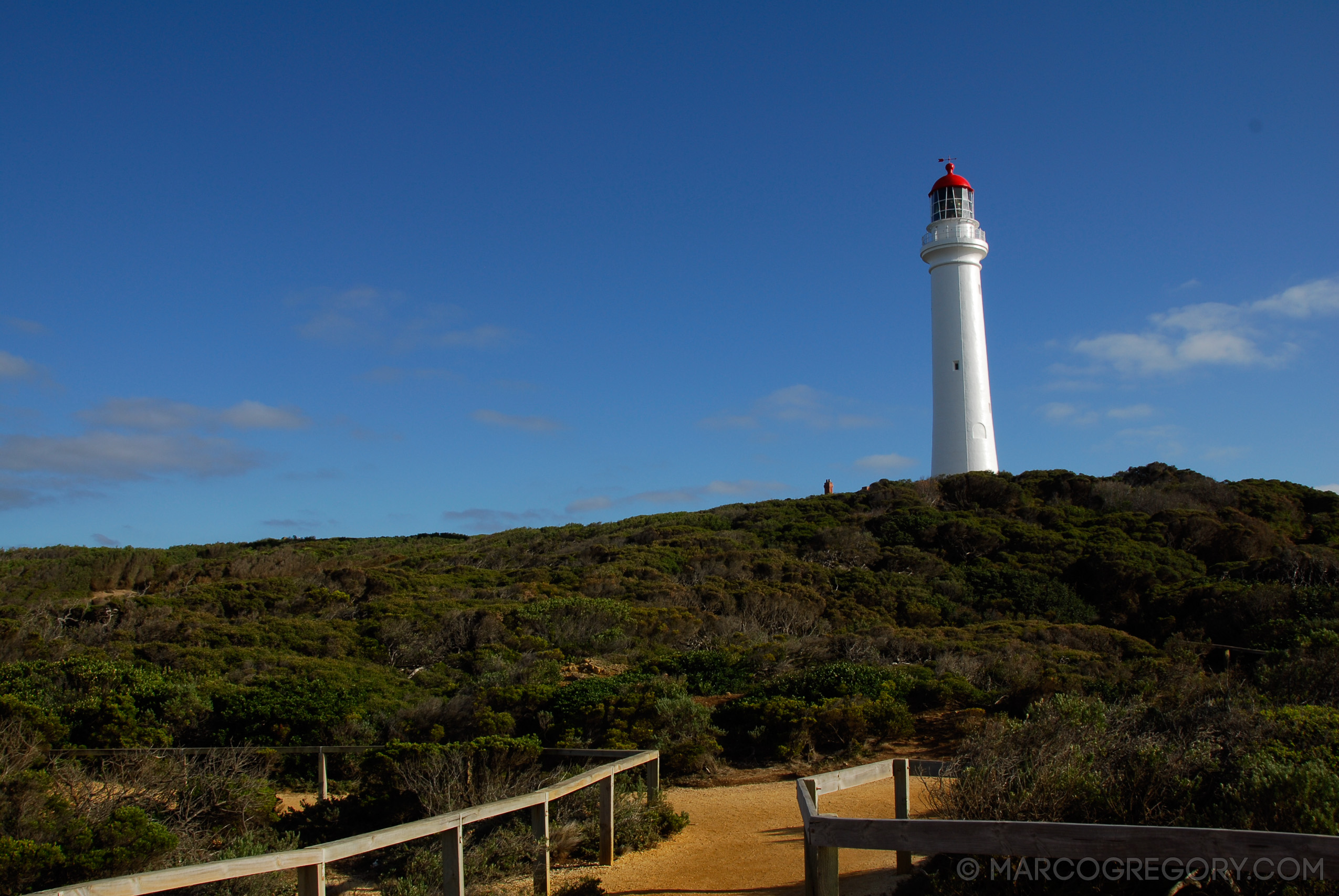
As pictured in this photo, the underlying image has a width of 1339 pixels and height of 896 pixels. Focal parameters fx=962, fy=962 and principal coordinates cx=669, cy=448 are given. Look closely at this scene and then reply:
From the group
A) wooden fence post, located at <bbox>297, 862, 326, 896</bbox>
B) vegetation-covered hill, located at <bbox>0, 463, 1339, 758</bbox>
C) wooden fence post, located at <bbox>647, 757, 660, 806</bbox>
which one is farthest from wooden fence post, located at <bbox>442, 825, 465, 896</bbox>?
vegetation-covered hill, located at <bbox>0, 463, 1339, 758</bbox>

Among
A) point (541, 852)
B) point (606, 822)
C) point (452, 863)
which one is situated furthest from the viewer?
point (606, 822)

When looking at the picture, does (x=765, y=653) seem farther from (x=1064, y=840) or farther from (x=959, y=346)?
(x=959, y=346)

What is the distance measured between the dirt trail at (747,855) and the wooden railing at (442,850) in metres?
0.40

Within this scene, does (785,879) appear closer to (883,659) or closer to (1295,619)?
(883,659)

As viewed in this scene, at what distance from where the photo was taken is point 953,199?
118ft

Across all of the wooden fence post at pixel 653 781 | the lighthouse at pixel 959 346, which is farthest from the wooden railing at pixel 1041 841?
the lighthouse at pixel 959 346

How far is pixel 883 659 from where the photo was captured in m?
15.3

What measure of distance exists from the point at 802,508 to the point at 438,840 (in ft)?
87.1

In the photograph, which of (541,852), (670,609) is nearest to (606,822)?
(541,852)

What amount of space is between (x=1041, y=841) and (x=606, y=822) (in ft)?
12.4

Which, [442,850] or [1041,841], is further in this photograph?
[442,850]

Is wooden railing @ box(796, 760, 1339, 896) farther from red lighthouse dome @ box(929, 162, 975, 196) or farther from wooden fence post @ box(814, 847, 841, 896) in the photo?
red lighthouse dome @ box(929, 162, 975, 196)

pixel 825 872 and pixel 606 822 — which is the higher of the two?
pixel 825 872

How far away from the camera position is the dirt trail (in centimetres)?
640
